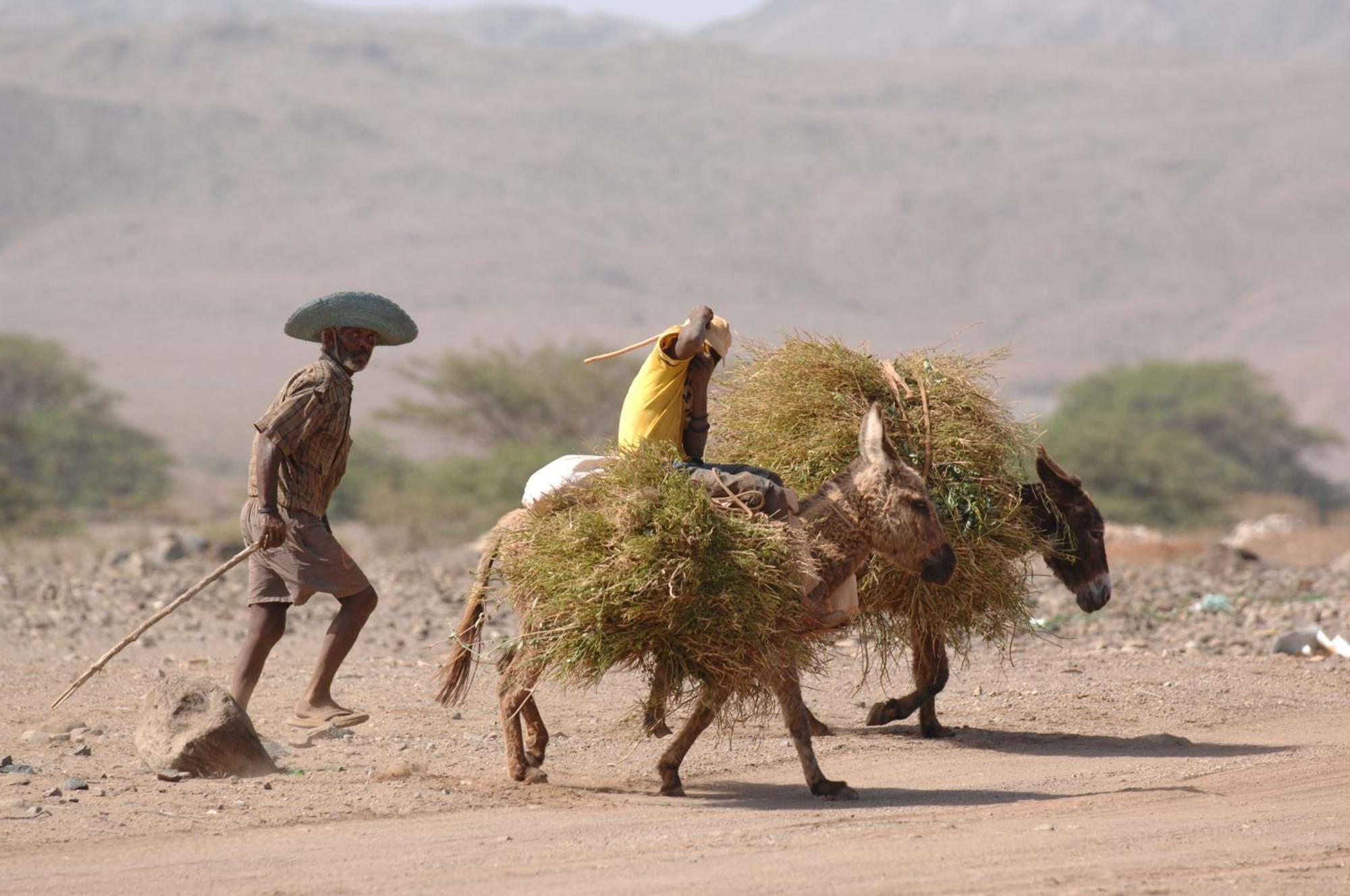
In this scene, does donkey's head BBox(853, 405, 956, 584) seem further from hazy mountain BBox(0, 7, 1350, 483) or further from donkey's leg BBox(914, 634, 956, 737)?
hazy mountain BBox(0, 7, 1350, 483)

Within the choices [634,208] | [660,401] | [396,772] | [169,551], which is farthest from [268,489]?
[634,208]

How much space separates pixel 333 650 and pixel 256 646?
13.3 inches

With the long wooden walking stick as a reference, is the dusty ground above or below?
below

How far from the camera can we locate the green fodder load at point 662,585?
19.6 ft

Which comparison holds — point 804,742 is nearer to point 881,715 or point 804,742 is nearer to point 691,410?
point 691,410

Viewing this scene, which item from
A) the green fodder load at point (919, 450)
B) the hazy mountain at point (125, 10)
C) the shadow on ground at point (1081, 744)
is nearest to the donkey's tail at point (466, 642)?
the green fodder load at point (919, 450)

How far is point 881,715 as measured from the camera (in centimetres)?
795

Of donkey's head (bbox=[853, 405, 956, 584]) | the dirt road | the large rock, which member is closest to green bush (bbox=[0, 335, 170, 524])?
the large rock

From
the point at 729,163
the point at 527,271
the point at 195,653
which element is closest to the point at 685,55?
the point at 729,163

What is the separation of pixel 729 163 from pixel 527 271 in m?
20.9

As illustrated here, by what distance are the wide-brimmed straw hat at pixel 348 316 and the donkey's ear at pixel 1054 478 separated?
316 centimetres

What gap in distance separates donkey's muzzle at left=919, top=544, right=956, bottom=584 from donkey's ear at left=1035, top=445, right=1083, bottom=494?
52.2 inches

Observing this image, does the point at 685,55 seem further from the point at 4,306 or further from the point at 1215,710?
the point at 1215,710

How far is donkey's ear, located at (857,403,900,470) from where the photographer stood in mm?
6570
